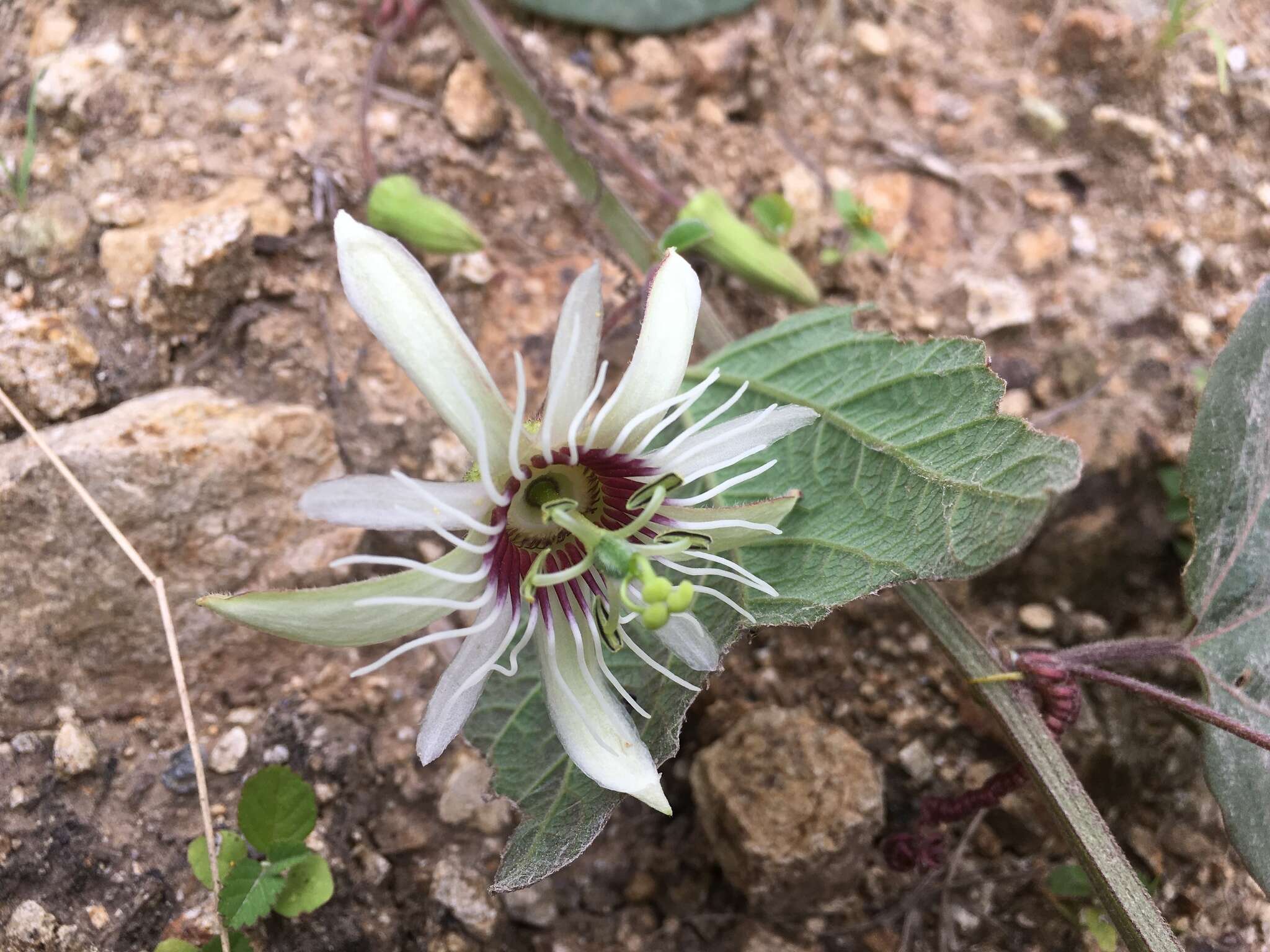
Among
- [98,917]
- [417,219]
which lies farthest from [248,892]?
[417,219]

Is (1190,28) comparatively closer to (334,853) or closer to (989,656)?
(989,656)

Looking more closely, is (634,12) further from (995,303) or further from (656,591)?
(656,591)

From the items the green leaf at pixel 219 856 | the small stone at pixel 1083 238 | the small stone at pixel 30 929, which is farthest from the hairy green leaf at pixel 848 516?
the small stone at pixel 1083 238

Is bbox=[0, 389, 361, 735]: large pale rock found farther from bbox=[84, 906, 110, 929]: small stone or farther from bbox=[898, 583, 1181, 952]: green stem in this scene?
bbox=[898, 583, 1181, 952]: green stem

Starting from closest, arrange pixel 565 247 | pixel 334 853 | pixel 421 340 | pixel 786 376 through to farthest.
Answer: pixel 421 340 < pixel 334 853 < pixel 786 376 < pixel 565 247

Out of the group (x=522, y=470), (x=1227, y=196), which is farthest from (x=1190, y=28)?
(x=522, y=470)

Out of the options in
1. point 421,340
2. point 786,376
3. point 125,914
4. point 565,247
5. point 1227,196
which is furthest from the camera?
point 1227,196
